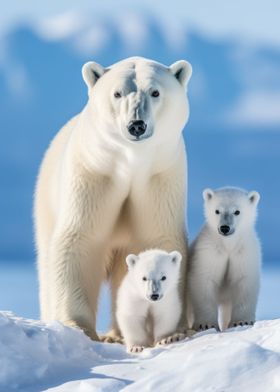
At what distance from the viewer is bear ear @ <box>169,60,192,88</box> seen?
654 centimetres

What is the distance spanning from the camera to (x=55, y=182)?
7.56 meters

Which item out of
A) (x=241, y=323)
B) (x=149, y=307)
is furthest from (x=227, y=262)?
(x=149, y=307)

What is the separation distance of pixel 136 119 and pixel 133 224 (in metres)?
1.19

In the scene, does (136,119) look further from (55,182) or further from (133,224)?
(55,182)

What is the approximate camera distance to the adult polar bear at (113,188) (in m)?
6.23

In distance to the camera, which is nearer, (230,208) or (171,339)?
(171,339)

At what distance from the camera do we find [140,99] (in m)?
5.98

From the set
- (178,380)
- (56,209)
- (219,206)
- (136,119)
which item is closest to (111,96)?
(136,119)

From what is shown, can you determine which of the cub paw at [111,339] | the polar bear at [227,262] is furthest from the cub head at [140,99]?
the cub paw at [111,339]

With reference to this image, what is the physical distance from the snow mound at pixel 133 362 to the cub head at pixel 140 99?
1.25 m

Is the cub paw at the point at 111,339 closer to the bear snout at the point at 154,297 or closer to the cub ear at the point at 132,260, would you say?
the cub ear at the point at 132,260

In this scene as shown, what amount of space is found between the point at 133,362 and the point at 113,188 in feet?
5.19

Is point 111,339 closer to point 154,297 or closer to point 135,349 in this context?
point 135,349

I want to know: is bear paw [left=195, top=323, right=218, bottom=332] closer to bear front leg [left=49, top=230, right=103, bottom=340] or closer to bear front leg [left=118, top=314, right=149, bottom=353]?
bear front leg [left=118, top=314, right=149, bottom=353]
